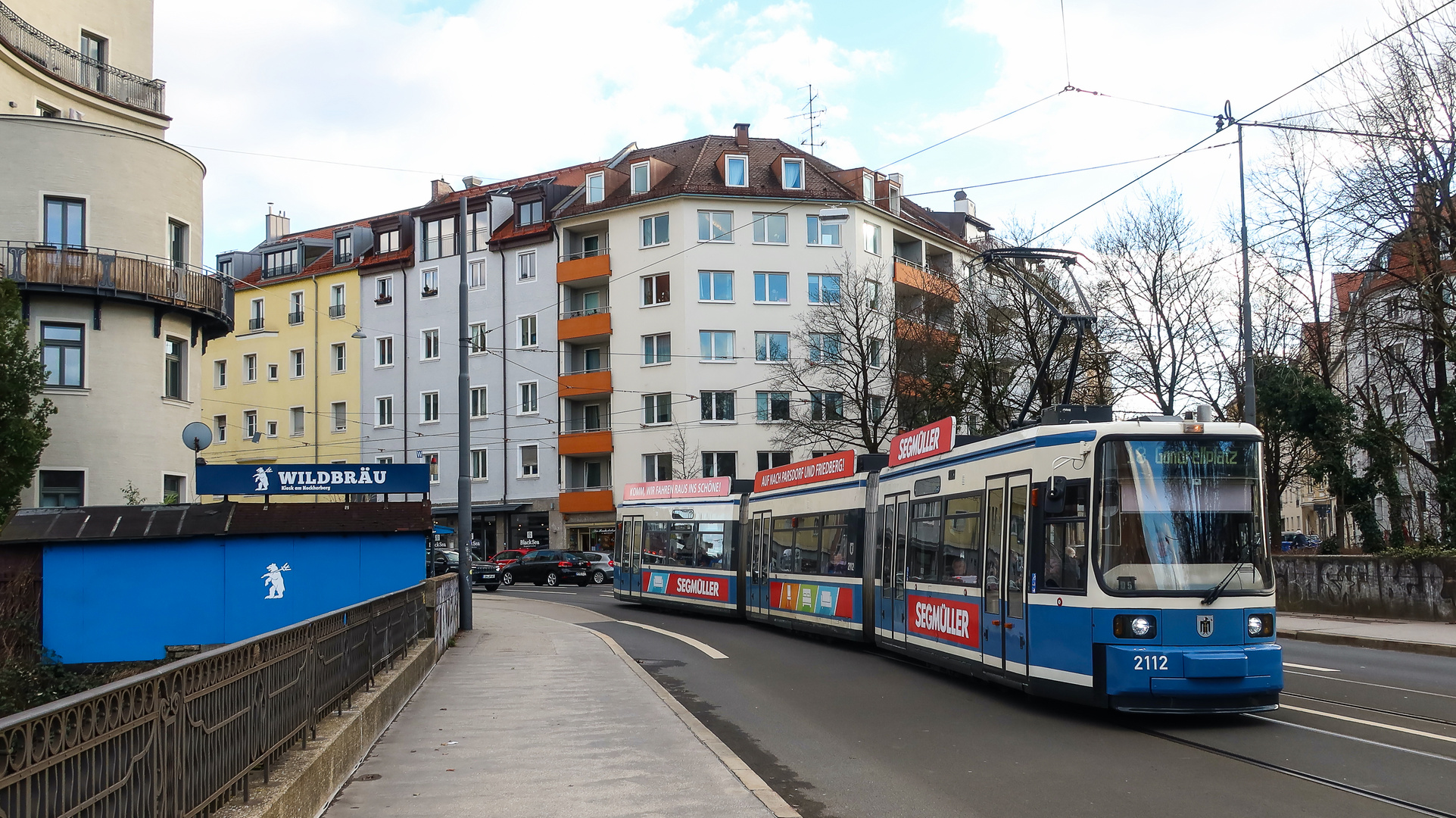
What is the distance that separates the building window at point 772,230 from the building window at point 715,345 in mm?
4854

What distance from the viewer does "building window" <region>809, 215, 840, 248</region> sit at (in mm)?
57688

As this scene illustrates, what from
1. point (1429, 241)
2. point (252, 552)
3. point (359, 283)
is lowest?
point (252, 552)

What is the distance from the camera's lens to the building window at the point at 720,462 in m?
56.3

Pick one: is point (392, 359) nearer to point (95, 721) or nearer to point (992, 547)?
point (992, 547)

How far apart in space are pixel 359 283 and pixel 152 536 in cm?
4859

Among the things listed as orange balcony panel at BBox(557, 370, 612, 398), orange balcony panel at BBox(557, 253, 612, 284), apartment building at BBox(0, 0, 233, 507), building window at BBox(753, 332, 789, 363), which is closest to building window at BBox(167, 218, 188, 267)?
apartment building at BBox(0, 0, 233, 507)

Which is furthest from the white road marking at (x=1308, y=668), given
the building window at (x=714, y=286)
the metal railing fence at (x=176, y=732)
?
the building window at (x=714, y=286)

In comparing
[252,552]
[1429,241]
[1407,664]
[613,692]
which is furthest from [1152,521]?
[1429,241]

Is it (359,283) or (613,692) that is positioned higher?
(359,283)

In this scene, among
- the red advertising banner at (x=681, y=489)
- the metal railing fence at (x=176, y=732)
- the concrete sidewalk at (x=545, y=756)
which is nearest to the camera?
the metal railing fence at (x=176, y=732)

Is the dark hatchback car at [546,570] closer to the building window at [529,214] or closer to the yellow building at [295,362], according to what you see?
the building window at [529,214]

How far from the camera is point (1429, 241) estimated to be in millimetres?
26000

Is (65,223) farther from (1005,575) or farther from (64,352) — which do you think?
(1005,575)

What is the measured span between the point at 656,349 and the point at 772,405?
6371 mm
